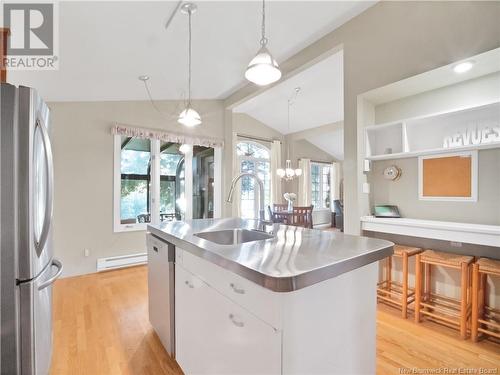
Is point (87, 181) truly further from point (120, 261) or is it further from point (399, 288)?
point (399, 288)

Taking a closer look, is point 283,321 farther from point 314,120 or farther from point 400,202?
point 314,120

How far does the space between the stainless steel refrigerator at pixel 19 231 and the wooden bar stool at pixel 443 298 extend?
2728 mm

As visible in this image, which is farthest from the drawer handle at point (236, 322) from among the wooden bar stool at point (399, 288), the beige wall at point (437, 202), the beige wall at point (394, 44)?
the beige wall at point (437, 202)

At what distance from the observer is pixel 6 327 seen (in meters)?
1.09

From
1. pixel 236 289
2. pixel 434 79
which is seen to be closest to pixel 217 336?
pixel 236 289

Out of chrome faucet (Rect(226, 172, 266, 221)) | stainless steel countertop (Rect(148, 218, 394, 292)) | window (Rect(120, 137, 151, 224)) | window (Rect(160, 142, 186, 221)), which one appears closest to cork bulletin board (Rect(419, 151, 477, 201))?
stainless steel countertop (Rect(148, 218, 394, 292))

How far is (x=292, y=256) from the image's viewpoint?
109 centimetres

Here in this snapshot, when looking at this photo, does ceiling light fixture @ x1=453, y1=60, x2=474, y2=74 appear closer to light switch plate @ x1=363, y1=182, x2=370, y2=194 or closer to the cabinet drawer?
light switch plate @ x1=363, y1=182, x2=370, y2=194

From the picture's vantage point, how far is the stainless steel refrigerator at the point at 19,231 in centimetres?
107

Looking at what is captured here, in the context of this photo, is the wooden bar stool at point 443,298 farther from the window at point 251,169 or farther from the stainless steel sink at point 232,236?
the window at point 251,169

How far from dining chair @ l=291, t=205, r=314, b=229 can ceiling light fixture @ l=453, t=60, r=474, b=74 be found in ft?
9.39

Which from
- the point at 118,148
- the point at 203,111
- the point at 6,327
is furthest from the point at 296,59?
the point at 6,327

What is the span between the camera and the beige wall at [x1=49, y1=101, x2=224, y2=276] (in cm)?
348

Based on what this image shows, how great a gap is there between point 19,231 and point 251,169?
228 inches
